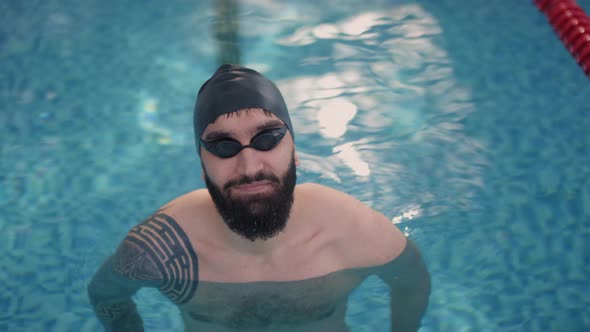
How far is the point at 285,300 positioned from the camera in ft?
8.08

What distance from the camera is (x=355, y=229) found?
7.78ft

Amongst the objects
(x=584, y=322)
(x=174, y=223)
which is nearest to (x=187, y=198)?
(x=174, y=223)

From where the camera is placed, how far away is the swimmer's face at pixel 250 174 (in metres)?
2.08

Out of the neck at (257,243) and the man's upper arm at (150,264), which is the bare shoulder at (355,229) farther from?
the man's upper arm at (150,264)

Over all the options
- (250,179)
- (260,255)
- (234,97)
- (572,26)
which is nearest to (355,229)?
(260,255)

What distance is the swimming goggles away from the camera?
2070mm

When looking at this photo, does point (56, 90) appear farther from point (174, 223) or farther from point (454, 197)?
point (454, 197)

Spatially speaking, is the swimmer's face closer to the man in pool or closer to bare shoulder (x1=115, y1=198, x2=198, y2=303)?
the man in pool

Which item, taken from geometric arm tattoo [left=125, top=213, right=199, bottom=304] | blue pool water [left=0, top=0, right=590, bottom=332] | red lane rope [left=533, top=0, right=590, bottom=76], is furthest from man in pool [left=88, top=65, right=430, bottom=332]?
red lane rope [left=533, top=0, right=590, bottom=76]

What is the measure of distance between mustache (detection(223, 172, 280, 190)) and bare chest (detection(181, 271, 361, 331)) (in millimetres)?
507

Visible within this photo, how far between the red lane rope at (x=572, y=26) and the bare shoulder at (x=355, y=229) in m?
1.17

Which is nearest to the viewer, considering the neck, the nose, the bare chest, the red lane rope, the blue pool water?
the nose

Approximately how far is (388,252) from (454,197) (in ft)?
3.69

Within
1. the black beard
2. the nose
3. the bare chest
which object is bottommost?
the bare chest
